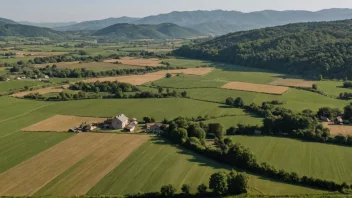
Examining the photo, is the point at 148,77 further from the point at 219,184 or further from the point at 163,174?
the point at 219,184

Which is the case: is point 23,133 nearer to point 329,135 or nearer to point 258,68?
point 329,135

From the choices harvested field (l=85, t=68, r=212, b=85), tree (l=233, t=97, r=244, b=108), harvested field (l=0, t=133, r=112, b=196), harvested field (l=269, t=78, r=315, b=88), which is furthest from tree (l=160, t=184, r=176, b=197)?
harvested field (l=269, t=78, r=315, b=88)

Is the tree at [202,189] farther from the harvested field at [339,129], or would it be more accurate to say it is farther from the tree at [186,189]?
the harvested field at [339,129]

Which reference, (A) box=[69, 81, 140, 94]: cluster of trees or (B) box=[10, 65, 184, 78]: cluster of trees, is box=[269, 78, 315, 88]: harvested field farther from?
(B) box=[10, 65, 184, 78]: cluster of trees

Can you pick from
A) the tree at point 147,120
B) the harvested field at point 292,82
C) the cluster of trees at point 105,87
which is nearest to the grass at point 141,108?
the tree at point 147,120

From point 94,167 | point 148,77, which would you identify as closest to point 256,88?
point 148,77

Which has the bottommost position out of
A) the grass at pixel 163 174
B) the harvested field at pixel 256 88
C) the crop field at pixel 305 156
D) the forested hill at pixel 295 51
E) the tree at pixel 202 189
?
the grass at pixel 163 174

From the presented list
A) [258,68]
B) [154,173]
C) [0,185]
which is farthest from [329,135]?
[258,68]

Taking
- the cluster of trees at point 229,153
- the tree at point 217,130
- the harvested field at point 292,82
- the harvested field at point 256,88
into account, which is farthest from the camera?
the harvested field at point 292,82
